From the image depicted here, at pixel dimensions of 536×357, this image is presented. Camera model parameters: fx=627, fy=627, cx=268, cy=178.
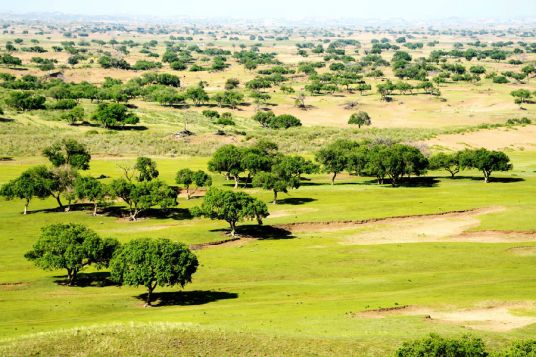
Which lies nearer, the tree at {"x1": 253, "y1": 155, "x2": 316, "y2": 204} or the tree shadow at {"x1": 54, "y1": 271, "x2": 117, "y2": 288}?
the tree shadow at {"x1": 54, "y1": 271, "x2": 117, "y2": 288}

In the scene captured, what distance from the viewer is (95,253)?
68.0 m

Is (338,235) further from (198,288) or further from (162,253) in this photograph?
(162,253)

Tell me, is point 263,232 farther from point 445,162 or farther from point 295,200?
point 445,162

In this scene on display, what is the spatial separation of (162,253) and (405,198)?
63423mm

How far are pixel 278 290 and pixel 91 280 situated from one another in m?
22.1

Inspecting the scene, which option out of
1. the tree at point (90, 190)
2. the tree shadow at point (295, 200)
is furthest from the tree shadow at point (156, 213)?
the tree shadow at point (295, 200)

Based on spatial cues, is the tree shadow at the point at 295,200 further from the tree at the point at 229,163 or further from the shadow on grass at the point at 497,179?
the shadow on grass at the point at 497,179

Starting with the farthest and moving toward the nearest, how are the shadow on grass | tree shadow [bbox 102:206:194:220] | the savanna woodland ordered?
the shadow on grass
tree shadow [bbox 102:206:194:220]
the savanna woodland

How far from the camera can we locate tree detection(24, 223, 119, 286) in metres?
67.1

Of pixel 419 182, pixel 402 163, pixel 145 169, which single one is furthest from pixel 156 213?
pixel 419 182

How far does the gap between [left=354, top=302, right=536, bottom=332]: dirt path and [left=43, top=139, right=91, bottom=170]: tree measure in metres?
83.3

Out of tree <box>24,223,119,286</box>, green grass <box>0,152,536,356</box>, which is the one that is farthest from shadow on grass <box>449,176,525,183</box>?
tree <box>24,223,119,286</box>

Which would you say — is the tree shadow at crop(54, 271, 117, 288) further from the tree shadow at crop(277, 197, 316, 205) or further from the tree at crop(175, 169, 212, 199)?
the tree shadow at crop(277, 197, 316, 205)

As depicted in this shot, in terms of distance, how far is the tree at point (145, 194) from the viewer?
98062 mm
